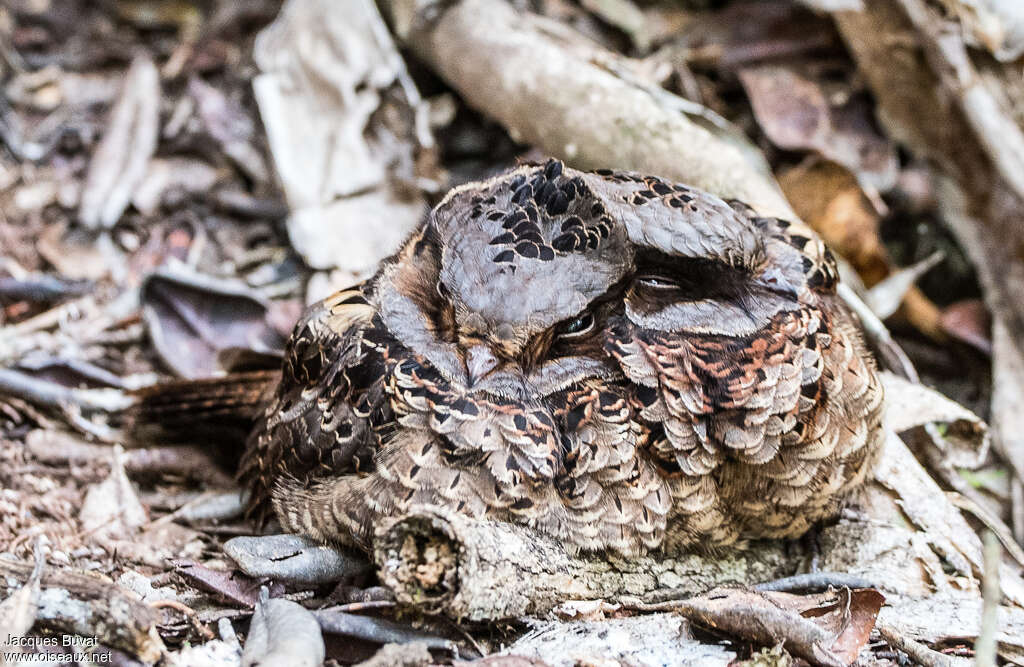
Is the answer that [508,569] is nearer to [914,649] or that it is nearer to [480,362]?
[480,362]

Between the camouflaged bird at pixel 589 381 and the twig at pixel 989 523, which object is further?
the twig at pixel 989 523

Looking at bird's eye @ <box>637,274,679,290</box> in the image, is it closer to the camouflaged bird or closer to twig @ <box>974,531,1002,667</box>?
the camouflaged bird

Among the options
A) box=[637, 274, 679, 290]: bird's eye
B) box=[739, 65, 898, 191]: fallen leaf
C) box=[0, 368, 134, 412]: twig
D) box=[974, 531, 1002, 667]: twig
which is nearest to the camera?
box=[974, 531, 1002, 667]: twig

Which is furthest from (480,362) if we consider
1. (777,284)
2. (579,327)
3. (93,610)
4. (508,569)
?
(93,610)

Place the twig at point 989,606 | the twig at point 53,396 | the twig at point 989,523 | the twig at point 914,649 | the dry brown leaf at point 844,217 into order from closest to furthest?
the twig at point 989,606, the twig at point 914,649, the twig at point 989,523, the twig at point 53,396, the dry brown leaf at point 844,217

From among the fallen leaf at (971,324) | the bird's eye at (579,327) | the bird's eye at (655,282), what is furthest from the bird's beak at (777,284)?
the fallen leaf at (971,324)

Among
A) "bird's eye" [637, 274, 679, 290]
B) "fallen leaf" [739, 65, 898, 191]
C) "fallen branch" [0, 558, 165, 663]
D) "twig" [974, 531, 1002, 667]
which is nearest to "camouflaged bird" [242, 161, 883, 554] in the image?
"bird's eye" [637, 274, 679, 290]

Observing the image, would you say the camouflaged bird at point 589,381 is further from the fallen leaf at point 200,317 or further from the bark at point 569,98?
the fallen leaf at point 200,317

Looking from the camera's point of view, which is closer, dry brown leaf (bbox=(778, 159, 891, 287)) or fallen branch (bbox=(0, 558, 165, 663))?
fallen branch (bbox=(0, 558, 165, 663))
